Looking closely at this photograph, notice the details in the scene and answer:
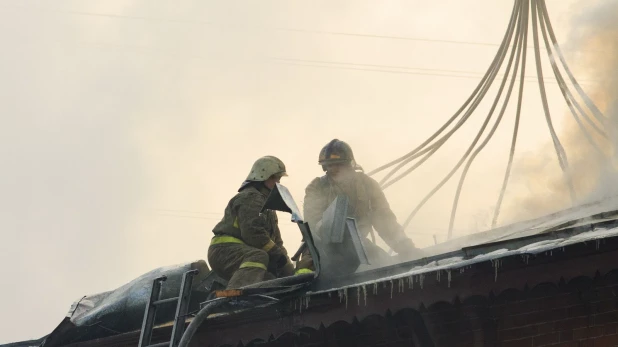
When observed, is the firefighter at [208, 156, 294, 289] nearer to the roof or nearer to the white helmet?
the white helmet

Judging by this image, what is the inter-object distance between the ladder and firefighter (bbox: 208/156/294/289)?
80 cm

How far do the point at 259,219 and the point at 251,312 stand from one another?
1.66m

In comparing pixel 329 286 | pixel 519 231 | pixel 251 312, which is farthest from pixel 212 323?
pixel 519 231

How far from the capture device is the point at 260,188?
9.68m

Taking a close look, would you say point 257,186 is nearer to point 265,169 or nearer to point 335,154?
point 265,169

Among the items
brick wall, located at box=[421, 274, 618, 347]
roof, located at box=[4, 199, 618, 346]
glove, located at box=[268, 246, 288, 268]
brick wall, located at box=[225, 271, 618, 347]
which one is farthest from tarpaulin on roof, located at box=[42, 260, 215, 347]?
brick wall, located at box=[421, 274, 618, 347]

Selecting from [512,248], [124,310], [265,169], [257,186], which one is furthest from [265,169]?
[512,248]

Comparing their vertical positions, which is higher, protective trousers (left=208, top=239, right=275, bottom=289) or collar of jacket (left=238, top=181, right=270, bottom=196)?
collar of jacket (left=238, top=181, right=270, bottom=196)

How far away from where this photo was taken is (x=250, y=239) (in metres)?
9.27

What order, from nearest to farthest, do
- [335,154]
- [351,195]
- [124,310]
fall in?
[124,310] < [351,195] < [335,154]

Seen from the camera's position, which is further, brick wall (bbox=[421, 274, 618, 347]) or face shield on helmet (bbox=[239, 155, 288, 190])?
face shield on helmet (bbox=[239, 155, 288, 190])

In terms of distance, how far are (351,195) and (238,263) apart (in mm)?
1835

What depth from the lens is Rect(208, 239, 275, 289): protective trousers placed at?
892 cm

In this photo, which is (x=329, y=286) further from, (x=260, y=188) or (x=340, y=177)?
(x=340, y=177)
